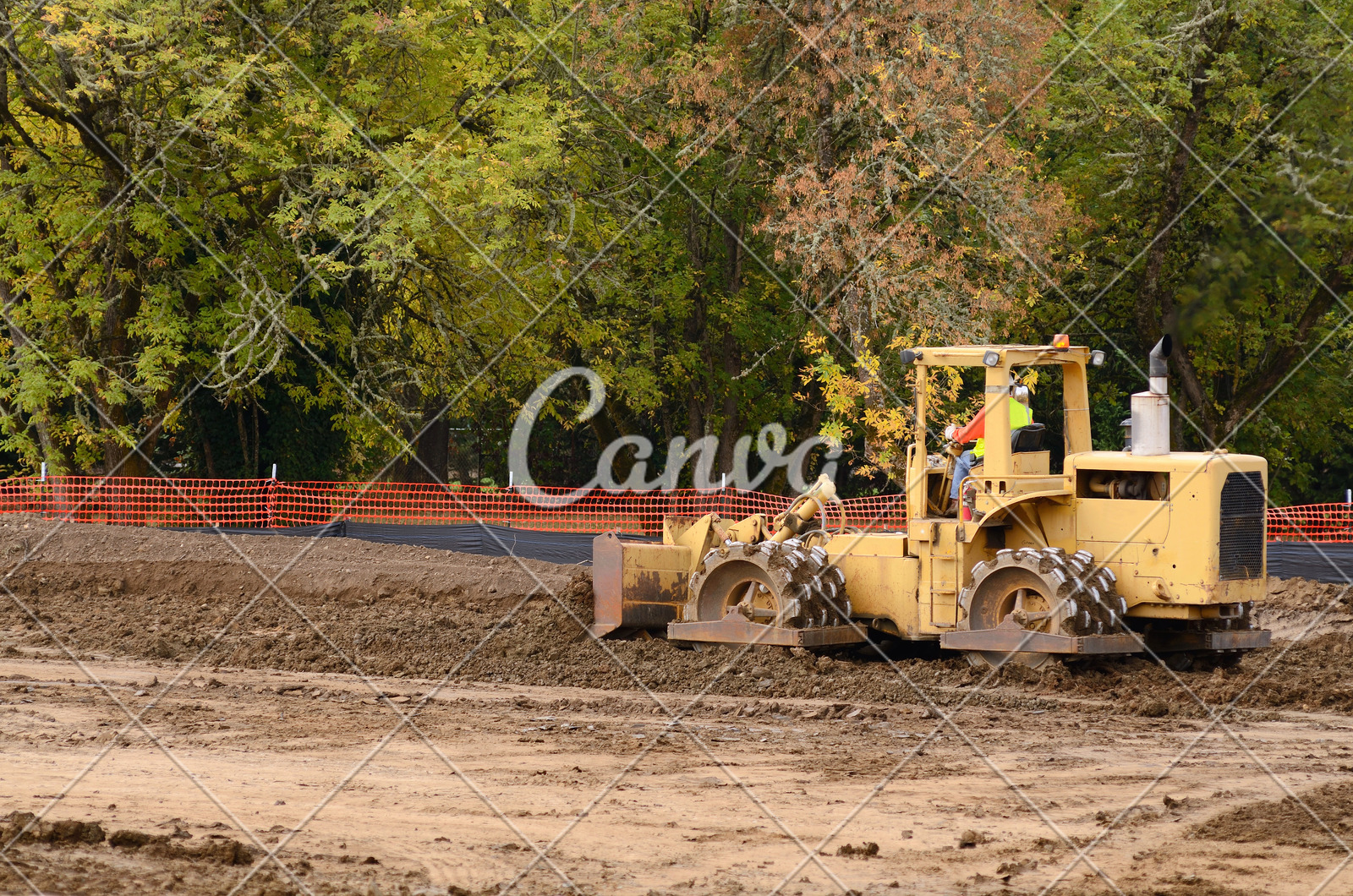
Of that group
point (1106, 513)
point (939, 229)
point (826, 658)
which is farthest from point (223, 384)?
point (1106, 513)

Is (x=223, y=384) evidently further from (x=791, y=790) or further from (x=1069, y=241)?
(x=791, y=790)

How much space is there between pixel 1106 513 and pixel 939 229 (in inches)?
420

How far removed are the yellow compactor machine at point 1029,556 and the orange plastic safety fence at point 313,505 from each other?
7.45 meters

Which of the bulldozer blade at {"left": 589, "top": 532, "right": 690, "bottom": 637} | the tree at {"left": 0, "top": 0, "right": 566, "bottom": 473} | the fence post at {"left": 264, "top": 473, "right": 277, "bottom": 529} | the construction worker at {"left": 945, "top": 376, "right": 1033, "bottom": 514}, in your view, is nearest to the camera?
the construction worker at {"left": 945, "top": 376, "right": 1033, "bottom": 514}

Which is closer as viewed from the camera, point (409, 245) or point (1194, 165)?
point (409, 245)

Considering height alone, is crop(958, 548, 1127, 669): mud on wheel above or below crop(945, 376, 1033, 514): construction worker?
below

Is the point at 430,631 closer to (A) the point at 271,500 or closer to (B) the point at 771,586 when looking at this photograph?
(B) the point at 771,586

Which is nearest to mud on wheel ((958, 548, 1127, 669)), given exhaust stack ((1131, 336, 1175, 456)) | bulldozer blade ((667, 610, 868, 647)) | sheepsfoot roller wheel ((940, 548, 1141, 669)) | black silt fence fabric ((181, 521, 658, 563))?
sheepsfoot roller wheel ((940, 548, 1141, 669))

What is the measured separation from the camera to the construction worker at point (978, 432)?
1119 centimetres

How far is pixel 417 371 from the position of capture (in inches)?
874

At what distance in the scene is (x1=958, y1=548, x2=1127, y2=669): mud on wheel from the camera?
10.6 m

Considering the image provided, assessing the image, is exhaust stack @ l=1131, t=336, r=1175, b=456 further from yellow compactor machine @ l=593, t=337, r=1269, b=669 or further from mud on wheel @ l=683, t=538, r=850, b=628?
mud on wheel @ l=683, t=538, r=850, b=628

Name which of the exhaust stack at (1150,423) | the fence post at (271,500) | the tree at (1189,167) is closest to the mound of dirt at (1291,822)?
the exhaust stack at (1150,423)

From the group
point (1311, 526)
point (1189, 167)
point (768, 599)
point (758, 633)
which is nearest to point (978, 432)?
point (768, 599)
